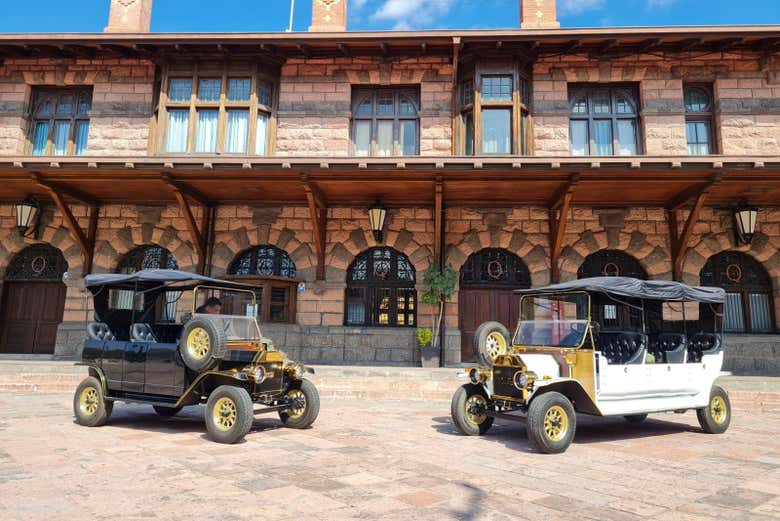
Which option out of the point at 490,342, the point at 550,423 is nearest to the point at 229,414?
the point at 490,342

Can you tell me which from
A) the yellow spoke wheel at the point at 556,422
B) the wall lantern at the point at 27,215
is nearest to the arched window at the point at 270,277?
the wall lantern at the point at 27,215

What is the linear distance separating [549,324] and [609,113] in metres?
8.90

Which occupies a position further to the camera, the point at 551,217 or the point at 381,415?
the point at 551,217

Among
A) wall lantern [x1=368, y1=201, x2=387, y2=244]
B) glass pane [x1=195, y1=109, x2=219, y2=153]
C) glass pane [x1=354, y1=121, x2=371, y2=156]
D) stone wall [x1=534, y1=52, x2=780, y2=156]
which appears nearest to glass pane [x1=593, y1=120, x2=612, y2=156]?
stone wall [x1=534, y1=52, x2=780, y2=156]

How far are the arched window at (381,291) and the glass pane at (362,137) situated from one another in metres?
2.75

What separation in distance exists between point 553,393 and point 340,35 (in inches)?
410

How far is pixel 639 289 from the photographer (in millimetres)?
6227

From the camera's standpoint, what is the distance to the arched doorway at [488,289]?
41.1 ft

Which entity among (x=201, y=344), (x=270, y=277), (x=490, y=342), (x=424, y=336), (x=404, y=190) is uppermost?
(x=404, y=190)

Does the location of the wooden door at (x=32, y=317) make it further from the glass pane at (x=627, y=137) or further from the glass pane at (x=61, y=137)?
the glass pane at (x=627, y=137)

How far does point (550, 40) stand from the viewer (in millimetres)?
12242

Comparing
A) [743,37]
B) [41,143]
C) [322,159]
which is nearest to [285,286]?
[322,159]

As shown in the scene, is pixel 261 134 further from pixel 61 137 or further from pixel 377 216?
pixel 61 137

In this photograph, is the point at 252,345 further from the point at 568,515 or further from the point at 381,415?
the point at 568,515
